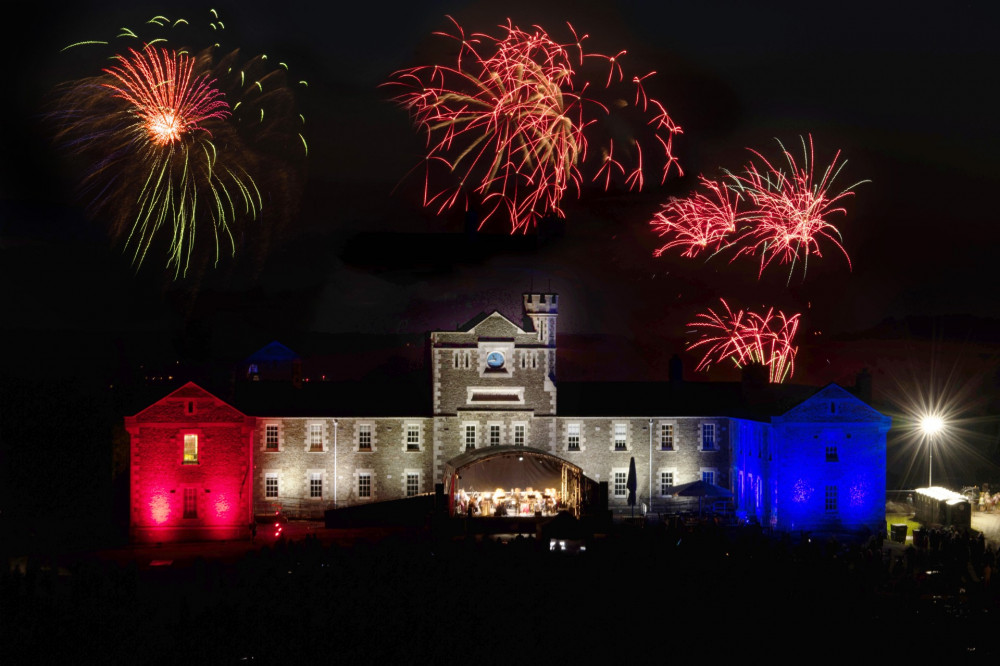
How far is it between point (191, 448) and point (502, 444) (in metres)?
14.2

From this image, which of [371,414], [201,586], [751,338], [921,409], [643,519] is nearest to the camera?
[201,586]

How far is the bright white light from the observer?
171 ft

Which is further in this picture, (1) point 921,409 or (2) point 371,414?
(1) point 921,409

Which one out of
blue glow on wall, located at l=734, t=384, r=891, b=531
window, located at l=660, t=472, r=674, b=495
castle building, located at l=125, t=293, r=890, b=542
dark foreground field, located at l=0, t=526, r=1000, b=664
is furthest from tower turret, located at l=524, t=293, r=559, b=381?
dark foreground field, located at l=0, t=526, r=1000, b=664

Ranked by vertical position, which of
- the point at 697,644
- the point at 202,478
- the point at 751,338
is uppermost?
the point at 751,338

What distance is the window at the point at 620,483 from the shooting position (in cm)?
4734

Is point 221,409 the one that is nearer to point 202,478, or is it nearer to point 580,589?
point 202,478

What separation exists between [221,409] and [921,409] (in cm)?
4242

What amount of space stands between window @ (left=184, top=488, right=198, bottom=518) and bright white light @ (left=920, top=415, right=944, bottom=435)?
121 ft

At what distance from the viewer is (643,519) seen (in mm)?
42094

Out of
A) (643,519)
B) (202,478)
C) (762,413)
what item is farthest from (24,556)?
(762,413)

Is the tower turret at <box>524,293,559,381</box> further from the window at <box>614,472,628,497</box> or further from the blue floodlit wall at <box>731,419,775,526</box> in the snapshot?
the blue floodlit wall at <box>731,419,775,526</box>

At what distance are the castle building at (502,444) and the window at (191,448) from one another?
0.06 metres

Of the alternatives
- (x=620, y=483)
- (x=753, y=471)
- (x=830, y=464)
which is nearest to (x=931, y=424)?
(x=830, y=464)
